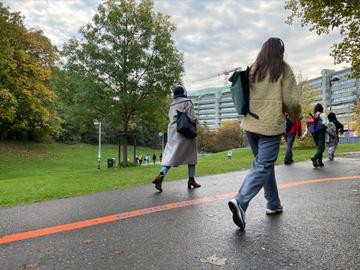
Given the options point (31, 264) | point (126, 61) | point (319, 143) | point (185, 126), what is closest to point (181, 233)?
point (31, 264)

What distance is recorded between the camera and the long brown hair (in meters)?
3.63

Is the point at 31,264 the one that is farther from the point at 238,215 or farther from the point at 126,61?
the point at 126,61

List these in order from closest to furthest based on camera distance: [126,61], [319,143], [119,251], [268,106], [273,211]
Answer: [119,251], [268,106], [273,211], [319,143], [126,61]

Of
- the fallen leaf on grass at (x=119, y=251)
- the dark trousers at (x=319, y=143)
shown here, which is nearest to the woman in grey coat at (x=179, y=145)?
the fallen leaf on grass at (x=119, y=251)

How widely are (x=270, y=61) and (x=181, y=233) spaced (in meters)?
2.17

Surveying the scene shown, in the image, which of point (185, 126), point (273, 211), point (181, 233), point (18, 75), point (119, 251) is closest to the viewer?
point (119, 251)

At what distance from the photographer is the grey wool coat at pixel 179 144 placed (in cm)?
623

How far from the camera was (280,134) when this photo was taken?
12.0ft

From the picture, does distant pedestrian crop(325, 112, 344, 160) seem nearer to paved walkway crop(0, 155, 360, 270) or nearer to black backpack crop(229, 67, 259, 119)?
paved walkway crop(0, 155, 360, 270)

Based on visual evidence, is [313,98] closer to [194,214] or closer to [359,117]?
Answer: [359,117]

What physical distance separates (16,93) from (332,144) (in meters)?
24.3

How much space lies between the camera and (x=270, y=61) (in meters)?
3.67

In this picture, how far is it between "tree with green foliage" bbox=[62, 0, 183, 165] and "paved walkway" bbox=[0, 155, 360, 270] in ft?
36.9

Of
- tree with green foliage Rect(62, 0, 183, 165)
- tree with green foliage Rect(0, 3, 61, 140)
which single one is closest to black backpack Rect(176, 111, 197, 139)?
tree with green foliage Rect(62, 0, 183, 165)
